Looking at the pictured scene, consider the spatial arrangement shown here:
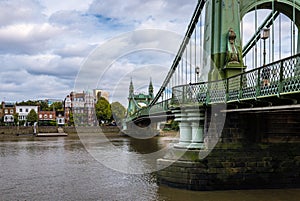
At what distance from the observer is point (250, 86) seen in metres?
11.2

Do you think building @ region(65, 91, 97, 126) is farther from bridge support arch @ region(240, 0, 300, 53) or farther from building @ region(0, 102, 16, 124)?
bridge support arch @ region(240, 0, 300, 53)

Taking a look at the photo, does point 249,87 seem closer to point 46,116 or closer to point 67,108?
point 46,116

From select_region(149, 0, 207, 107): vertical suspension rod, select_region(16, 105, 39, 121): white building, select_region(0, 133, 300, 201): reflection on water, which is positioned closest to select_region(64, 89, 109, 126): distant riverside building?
select_region(16, 105, 39, 121): white building

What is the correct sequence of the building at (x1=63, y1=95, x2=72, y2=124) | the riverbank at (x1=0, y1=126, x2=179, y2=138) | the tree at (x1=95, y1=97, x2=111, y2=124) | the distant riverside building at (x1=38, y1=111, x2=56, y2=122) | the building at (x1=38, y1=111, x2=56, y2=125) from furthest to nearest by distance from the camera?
the building at (x1=63, y1=95, x2=72, y2=124), the distant riverside building at (x1=38, y1=111, x2=56, y2=122), the building at (x1=38, y1=111, x2=56, y2=125), the tree at (x1=95, y1=97, x2=111, y2=124), the riverbank at (x1=0, y1=126, x2=179, y2=138)

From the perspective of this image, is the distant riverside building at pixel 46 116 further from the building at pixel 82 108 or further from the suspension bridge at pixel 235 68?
the suspension bridge at pixel 235 68

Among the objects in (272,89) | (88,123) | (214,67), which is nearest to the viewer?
(272,89)

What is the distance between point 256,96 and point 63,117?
82040 mm

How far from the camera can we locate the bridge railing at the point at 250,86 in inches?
364

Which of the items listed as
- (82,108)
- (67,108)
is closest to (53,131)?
(82,108)

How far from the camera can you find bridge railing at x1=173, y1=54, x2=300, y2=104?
9234 mm

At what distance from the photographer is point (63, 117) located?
294ft

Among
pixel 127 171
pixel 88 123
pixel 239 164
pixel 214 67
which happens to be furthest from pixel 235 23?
pixel 88 123

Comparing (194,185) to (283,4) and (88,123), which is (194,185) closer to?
(283,4)

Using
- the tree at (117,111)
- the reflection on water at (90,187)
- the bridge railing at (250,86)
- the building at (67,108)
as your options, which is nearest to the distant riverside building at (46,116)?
the building at (67,108)
